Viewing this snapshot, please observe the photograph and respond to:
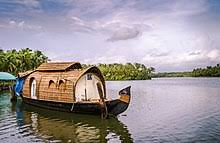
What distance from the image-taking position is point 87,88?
2391 cm

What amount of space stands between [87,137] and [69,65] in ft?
33.1

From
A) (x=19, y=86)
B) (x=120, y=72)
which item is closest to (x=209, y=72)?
(x=120, y=72)

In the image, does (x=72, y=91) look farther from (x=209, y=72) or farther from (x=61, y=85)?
(x=209, y=72)

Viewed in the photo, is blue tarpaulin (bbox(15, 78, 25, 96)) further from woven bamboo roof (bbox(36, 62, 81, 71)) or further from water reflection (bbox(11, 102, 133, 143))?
water reflection (bbox(11, 102, 133, 143))

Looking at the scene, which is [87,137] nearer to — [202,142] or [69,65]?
[202,142]

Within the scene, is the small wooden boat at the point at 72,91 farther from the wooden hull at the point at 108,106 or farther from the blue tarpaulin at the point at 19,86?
the blue tarpaulin at the point at 19,86

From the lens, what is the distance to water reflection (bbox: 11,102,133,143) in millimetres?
15531

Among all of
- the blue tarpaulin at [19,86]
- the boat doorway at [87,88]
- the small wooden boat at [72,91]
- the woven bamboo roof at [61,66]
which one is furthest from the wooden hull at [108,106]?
the blue tarpaulin at [19,86]

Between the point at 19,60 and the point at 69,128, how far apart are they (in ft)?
144

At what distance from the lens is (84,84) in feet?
77.8

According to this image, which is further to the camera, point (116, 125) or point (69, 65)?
point (69, 65)

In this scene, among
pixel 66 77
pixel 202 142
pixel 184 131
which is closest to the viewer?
pixel 202 142

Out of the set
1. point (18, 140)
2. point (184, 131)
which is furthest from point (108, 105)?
point (18, 140)

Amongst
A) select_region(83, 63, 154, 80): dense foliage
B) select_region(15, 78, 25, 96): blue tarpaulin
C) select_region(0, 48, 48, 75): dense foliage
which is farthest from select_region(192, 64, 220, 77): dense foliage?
select_region(15, 78, 25, 96): blue tarpaulin
